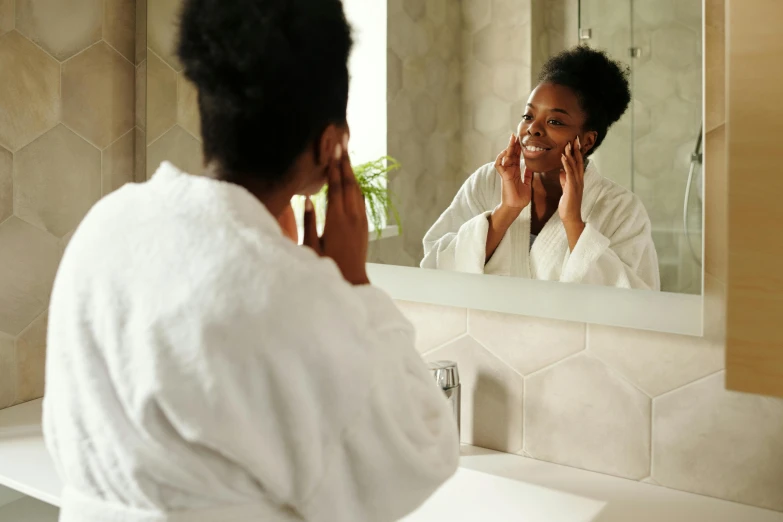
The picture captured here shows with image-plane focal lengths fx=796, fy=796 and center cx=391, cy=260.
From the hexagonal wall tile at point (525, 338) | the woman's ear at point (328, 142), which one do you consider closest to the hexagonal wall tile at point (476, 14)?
Result: the hexagonal wall tile at point (525, 338)

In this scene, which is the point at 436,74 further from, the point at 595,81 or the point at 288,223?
the point at 288,223

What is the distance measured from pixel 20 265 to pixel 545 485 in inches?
41.1

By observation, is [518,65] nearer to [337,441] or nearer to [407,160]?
[407,160]

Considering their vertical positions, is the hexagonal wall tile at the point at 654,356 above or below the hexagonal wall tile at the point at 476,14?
below

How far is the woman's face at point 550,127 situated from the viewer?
1.15 meters

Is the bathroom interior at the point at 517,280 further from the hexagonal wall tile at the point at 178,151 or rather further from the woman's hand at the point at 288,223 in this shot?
the woman's hand at the point at 288,223

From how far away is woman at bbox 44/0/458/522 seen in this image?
2.05 ft

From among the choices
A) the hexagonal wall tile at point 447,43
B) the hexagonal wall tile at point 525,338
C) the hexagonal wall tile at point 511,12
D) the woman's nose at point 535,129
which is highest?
the hexagonal wall tile at point 511,12

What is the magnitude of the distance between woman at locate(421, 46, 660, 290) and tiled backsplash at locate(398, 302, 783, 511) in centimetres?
10

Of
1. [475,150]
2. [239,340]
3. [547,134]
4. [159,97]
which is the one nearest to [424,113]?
[475,150]

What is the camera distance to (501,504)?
1.09m

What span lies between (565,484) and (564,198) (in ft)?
1.41

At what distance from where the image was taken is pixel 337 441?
67 cm

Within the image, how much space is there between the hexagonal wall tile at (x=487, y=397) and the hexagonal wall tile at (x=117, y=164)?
788mm
